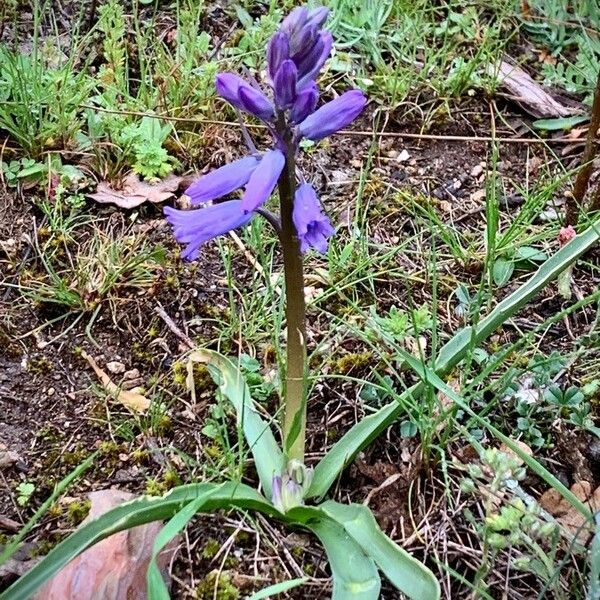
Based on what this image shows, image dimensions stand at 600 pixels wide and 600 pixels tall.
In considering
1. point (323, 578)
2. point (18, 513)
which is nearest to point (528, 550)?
point (323, 578)

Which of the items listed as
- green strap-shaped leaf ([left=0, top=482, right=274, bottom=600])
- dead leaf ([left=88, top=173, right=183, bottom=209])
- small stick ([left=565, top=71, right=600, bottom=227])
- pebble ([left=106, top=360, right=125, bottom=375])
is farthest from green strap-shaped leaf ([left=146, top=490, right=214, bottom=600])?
small stick ([left=565, top=71, right=600, bottom=227])

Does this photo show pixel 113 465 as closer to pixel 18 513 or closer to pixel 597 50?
pixel 18 513

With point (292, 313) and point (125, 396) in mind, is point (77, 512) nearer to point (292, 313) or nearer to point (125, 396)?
point (125, 396)

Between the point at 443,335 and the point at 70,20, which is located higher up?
the point at 70,20

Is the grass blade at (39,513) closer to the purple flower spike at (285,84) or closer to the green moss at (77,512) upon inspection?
the green moss at (77,512)

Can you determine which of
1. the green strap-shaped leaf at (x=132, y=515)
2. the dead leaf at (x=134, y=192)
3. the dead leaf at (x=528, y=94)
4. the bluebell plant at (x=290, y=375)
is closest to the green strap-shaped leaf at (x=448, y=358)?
the bluebell plant at (x=290, y=375)

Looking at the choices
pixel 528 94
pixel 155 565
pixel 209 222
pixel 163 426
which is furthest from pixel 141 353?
pixel 528 94
